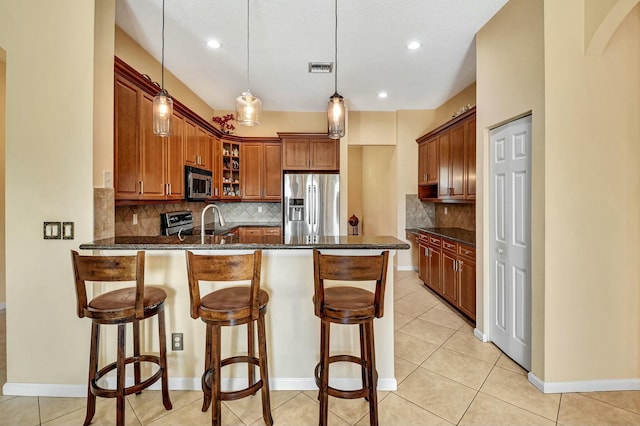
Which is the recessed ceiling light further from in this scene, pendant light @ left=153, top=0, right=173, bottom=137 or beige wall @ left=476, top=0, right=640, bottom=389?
beige wall @ left=476, top=0, right=640, bottom=389

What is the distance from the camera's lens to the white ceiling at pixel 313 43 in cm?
252

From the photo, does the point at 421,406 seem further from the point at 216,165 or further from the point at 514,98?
the point at 216,165

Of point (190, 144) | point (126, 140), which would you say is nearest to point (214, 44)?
point (190, 144)

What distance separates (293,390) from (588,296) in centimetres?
225

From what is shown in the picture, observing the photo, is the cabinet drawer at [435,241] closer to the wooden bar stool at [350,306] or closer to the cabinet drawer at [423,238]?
the cabinet drawer at [423,238]

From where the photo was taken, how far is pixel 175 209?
4.00 meters

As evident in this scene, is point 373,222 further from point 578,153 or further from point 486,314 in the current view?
point 578,153

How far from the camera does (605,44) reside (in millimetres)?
1979

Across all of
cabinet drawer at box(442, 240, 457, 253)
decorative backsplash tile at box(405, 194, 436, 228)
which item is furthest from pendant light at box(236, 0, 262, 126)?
decorative backsplash tile at box(405, 194, 436, 228)

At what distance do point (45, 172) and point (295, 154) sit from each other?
333 centimetres

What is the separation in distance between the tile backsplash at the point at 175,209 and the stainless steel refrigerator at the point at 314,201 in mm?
837

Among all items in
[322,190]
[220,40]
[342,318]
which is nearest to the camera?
[342,318]

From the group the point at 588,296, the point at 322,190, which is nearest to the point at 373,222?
the point at 322,190

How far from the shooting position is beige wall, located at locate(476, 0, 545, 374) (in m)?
2.08
